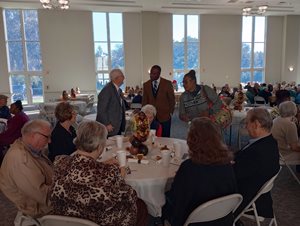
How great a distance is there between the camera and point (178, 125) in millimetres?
8305

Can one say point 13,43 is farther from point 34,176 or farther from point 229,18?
point 34,176

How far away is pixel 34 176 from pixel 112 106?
6.31ft

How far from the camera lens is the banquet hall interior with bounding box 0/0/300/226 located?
41.4 feet

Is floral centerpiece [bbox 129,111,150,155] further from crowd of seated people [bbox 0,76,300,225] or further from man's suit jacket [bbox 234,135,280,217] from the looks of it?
man's suit jacket [bbox 234,135,280,217]

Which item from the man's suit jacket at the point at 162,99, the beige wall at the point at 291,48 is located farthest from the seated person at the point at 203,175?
the beige wall at the point at 291,48

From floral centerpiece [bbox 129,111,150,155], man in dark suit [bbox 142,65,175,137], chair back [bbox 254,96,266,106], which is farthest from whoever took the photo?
chair back [bbox 254,96,266,106]

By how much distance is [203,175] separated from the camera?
1.72m

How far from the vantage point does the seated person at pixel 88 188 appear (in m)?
1.51

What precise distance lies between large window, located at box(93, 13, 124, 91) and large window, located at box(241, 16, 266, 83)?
710cm

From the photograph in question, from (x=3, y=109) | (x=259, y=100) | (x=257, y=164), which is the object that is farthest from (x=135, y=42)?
(x=257, y=164)

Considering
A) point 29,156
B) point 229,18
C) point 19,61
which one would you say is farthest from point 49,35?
point 29,156

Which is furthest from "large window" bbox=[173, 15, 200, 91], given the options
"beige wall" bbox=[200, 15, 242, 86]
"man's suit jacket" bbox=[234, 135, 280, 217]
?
"man's suit jacket" bbox=[234, 135, 280, 217]

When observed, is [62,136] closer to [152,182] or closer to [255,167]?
[152,182]

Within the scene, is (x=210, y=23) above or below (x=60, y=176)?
above
